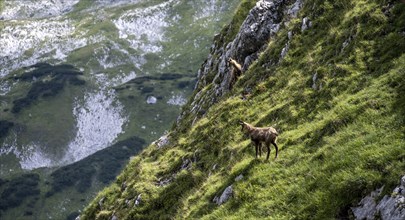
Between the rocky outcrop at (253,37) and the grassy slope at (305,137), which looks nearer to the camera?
the grassy slope at (305,137)

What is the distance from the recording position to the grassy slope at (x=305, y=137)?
42.5 ft

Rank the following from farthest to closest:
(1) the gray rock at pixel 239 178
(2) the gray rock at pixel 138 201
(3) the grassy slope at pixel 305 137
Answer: (2) the gray rock at pixel 138 201
(1) the gray rock at pixel 239 178
(3) the grassy slope at pixel 305 137

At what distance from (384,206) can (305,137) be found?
6.67 meters

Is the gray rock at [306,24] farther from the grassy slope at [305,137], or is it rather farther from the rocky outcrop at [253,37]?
the rocky outcrop at [253,37]

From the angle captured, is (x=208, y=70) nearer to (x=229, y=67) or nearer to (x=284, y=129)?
(x=229, y=67)

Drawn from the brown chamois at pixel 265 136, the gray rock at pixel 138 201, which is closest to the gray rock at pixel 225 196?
the brown chamois at pixel 265 136

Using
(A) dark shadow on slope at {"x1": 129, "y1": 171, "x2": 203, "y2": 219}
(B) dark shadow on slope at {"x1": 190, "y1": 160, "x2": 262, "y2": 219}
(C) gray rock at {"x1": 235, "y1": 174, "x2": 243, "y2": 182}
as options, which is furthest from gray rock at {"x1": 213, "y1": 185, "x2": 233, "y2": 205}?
(A) dark shadow on slope at {"x1": 129, "y1": 171, "x2": 203, "y2": 219}

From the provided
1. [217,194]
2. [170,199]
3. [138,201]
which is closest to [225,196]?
[217,194]

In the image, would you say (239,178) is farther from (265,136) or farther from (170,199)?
(170,199)

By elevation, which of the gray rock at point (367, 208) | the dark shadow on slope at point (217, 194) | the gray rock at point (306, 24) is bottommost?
the dark shadow on slope at point (217, 194)

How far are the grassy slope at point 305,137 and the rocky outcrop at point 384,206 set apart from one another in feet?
1.01

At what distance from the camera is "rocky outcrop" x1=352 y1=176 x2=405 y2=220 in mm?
10281

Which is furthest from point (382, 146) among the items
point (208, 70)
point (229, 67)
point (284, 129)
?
point (208, 70)

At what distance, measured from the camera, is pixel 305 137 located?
17219mm
